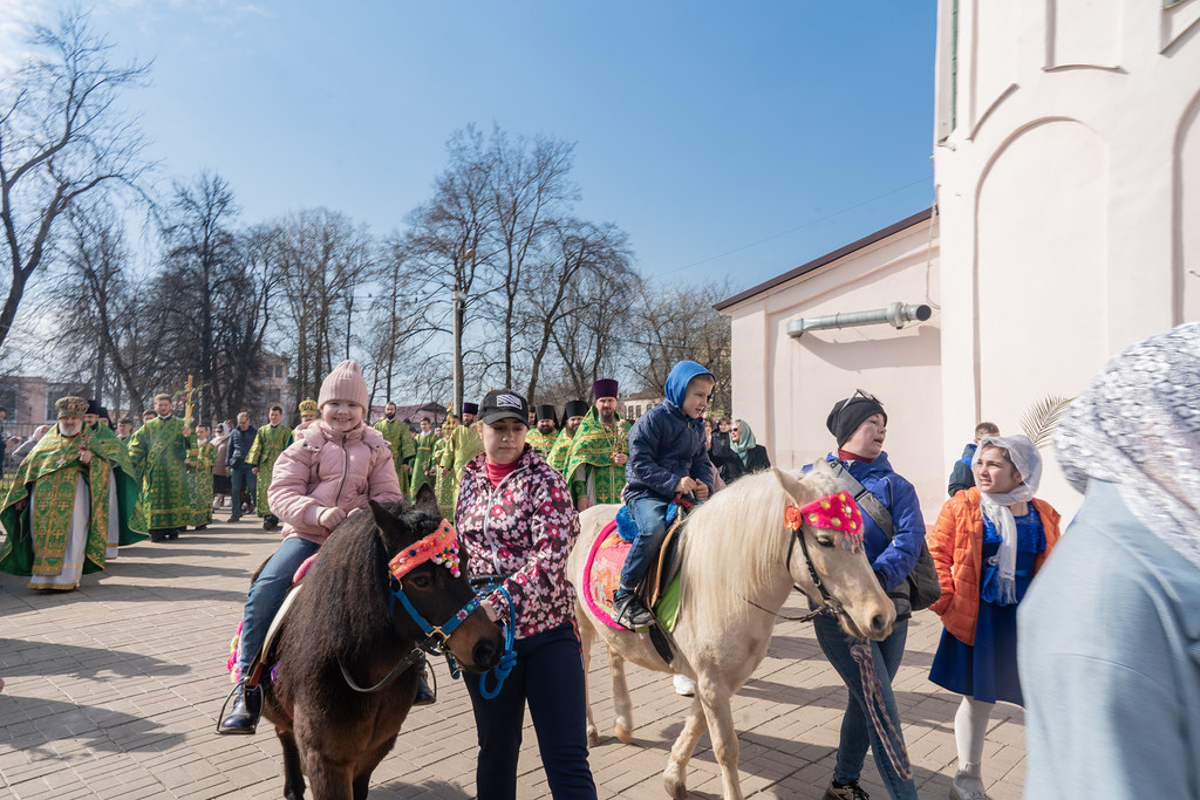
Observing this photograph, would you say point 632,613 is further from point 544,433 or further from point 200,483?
point 200,483

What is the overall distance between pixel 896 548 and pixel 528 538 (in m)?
1.64

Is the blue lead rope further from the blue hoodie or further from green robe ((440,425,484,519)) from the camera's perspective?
green robe ((440,425,484,519))

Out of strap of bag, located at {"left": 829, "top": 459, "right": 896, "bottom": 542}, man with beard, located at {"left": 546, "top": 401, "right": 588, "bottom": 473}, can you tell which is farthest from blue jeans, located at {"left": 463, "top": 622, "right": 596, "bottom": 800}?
man with beard, located at {"left": 546, "top": 401, "right": 588, "bottom": 473}

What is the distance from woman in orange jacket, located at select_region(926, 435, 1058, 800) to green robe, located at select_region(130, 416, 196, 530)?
13245 millimetres

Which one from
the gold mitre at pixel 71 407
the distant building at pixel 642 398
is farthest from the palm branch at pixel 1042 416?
the distant building at pixel 642 398

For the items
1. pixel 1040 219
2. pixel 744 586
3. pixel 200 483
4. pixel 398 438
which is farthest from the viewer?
pixel 200 483

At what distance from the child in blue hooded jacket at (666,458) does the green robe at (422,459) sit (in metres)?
11.5

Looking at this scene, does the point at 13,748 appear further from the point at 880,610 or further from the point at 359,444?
the point at 880,610

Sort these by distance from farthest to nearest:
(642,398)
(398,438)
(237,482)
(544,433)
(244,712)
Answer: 1. (642,398)
2. (237,482)
3. (398,438)
4. (544,433)
5. (244,712)

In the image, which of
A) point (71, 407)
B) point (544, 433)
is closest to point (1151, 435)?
point (71, 407)

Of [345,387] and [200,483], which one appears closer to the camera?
[345,387]

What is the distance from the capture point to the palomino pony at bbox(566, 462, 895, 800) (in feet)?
10.1

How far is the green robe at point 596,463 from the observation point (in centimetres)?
873

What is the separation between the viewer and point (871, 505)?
3404 mm
